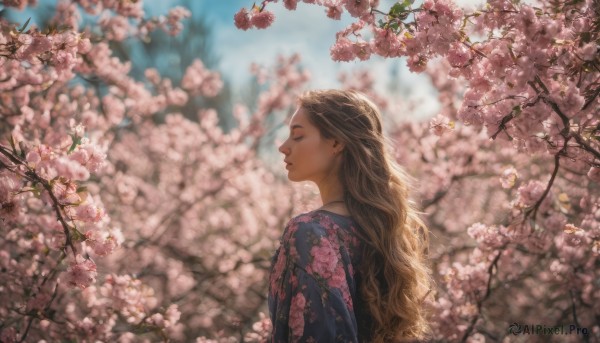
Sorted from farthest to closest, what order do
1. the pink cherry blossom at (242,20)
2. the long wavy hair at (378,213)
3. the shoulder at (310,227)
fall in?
the pink cherry blossom at (242,20) < the long wavy hair at (378,213) < the shoulder at (310,227)

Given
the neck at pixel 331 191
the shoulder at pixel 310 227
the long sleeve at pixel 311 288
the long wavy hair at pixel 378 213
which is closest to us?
the long sleeve at pixel 311 288

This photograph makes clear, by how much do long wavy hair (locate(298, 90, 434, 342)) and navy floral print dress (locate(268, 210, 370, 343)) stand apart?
139 mm

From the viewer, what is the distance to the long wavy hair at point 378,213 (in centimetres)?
196

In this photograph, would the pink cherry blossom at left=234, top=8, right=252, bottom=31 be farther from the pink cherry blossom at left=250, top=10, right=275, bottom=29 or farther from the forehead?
the forehead

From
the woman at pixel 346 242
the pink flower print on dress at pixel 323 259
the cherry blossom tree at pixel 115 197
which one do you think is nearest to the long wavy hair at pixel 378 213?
the woman at pixel 346 242

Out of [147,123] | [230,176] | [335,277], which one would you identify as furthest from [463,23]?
[147,123]

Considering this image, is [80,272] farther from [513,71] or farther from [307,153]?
[513,71]

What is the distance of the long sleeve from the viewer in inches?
64.6

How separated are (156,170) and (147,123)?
3.35 ft

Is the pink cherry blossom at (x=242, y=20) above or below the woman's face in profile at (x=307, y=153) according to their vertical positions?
above

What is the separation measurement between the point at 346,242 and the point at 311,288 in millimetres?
259

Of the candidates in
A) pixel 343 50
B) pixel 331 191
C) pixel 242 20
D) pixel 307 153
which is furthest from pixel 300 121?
pixel 242 20

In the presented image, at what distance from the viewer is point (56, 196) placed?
2094mm

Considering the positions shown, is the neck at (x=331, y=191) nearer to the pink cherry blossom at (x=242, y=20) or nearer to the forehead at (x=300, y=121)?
the forehead at (x=300, y=121)
